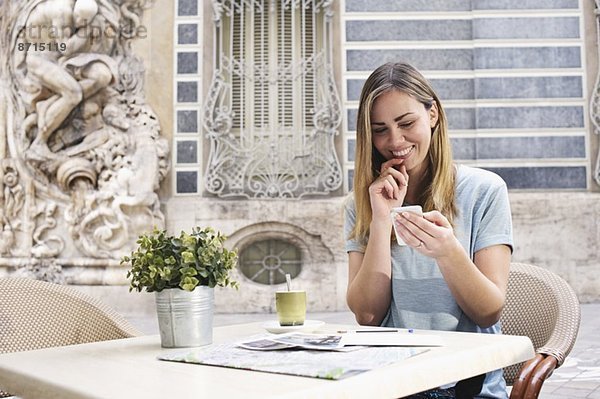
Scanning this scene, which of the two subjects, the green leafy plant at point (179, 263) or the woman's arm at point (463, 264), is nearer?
the green leafy plant at point (179, 263)

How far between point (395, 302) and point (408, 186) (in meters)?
0.40

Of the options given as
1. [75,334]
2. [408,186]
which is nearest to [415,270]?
[408,186]

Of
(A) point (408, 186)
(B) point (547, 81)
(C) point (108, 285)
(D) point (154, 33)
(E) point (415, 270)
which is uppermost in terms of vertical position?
(D) point (154, 33)

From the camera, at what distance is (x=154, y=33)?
909 centimetres

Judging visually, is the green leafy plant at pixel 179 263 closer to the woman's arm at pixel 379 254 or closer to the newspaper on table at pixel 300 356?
the newspaper on table at pixel 300 356

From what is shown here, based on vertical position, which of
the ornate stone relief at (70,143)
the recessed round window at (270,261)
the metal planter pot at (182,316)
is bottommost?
the recessed round window at (270,261)

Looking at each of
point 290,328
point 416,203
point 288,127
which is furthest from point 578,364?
point 288,127

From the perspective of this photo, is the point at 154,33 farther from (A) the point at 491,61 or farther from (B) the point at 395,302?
(B) the point at 395,302

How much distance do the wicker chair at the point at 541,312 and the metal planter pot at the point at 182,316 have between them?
1008mm

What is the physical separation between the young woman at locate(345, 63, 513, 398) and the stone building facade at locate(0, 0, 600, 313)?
6415mm

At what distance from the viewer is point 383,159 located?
91.2 inches

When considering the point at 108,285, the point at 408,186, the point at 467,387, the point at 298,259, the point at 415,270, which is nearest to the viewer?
the point at 467,387

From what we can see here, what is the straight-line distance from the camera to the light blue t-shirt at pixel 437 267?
2.12m

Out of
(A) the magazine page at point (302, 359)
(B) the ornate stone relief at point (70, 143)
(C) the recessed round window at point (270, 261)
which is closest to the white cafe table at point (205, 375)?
(A) the magazine page at point (302, 359)
